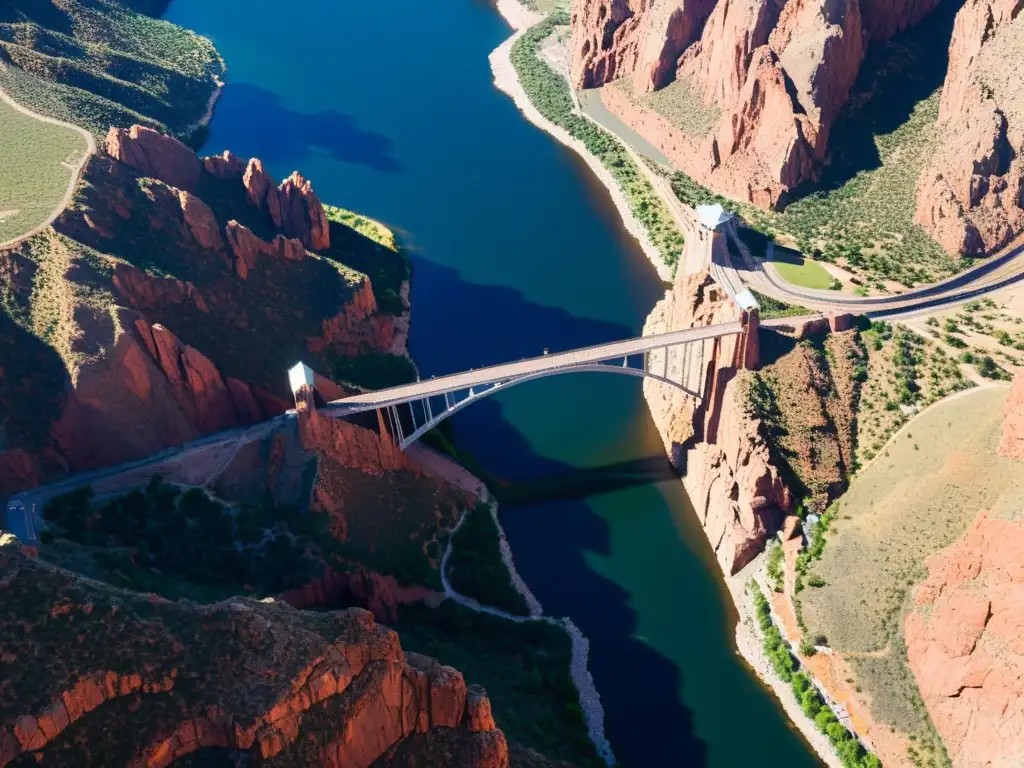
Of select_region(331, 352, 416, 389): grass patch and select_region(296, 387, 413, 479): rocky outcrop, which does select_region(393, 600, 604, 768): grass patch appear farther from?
select_region(331, 352, 416, 389): grass patch

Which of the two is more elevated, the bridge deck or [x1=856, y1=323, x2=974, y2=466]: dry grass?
the bridge deck

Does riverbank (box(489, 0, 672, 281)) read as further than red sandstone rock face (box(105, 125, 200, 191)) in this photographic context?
Yes

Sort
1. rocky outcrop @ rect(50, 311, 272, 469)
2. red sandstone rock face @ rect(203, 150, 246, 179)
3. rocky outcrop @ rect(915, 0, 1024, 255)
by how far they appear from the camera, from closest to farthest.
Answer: rocky outcrop @ rect(50, 311, 272, 469), rocky outcrop @ rect(915, 0, 1024, 255), red sandstone rock face @ rect(203, 150, 246, 179)

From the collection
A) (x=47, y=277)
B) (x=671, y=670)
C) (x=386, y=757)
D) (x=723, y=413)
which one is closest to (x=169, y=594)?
(x=386, y=757)

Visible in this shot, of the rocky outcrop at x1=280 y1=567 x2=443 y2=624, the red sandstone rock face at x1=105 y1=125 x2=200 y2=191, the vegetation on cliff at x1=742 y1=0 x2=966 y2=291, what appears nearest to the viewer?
the rocky outcrop at x1=280 y1=567 x2=443 y2=624

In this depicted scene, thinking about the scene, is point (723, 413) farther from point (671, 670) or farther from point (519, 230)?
point (519, 230)

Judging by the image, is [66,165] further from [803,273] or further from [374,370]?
[803,273]

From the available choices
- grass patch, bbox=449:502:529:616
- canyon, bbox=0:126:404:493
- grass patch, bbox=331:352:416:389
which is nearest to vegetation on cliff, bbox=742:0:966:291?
grass patch, bbox=331:352:416:389

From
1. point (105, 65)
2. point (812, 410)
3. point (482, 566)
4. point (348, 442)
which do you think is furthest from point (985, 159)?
point (105, 65)

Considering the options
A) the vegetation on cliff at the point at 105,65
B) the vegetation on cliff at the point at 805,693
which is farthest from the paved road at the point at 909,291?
the vegetation on cliff at the point at 105,65
